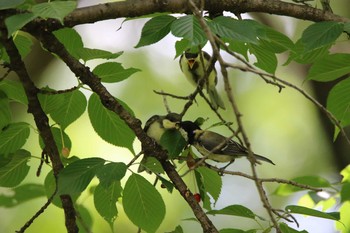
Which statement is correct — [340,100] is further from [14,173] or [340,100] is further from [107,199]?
[14,173]

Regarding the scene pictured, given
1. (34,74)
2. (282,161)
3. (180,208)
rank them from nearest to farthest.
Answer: (34,74) < (180,208) < (282,161)

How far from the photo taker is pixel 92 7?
1945 millimetres

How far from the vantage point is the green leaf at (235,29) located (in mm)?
1638

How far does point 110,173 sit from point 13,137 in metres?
0.50

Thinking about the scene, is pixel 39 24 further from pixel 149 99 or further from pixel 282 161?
pixel 282 161

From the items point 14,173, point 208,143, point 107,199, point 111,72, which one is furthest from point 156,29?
point 208,143

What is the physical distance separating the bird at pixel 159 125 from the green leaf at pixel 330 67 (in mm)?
435

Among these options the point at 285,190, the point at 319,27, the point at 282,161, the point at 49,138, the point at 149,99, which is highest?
the point at 319,27

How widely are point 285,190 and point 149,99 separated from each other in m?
3.31

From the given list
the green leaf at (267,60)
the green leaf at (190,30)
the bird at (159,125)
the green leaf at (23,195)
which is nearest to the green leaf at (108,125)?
the bird at (159,125)

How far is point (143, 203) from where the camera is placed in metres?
2.01

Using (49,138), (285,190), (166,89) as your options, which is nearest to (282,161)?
(166,89)

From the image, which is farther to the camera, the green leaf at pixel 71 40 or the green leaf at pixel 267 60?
the green leaf at pixel 267 60

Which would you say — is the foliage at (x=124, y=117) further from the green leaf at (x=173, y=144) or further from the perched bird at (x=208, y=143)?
the perched bird at (x=208, y=143)
